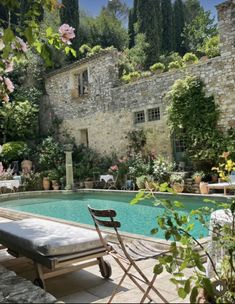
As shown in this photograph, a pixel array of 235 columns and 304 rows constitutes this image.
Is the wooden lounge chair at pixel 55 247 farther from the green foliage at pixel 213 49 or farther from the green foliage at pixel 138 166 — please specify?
the green foliage at pixel 213 49

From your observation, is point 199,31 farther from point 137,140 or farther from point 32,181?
point 32,181

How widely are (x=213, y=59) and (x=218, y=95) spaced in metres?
1.14

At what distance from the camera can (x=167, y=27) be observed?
75.2 feet

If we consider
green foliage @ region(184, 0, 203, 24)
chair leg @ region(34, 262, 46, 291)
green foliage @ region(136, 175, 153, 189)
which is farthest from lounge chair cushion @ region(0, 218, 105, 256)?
green foliage @ region(184, 0, 203, 24)

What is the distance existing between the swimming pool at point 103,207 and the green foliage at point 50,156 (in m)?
2.77

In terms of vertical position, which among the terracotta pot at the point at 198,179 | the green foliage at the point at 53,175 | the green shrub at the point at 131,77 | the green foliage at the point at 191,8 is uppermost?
the green foliage at the point at 191,8

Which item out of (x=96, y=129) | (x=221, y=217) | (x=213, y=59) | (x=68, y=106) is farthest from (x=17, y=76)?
(x=221, y=217)

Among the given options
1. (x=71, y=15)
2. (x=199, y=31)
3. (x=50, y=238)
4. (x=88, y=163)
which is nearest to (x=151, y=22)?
(x=199, y=31)

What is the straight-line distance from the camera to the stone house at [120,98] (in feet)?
35.0

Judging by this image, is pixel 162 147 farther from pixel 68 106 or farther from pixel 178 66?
pixel 68 106

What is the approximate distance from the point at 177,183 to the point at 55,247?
790 centimetres

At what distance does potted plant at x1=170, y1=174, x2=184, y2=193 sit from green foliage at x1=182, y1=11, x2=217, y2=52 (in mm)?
14316

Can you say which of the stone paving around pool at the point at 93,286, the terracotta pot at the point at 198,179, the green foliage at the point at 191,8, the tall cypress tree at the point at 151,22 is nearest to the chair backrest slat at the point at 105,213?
the stone paving around pool at the point at 93,286

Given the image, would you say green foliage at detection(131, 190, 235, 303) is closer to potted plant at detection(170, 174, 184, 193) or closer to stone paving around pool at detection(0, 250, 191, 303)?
stone paving around pool at detection(0, 250, 191, 303)
